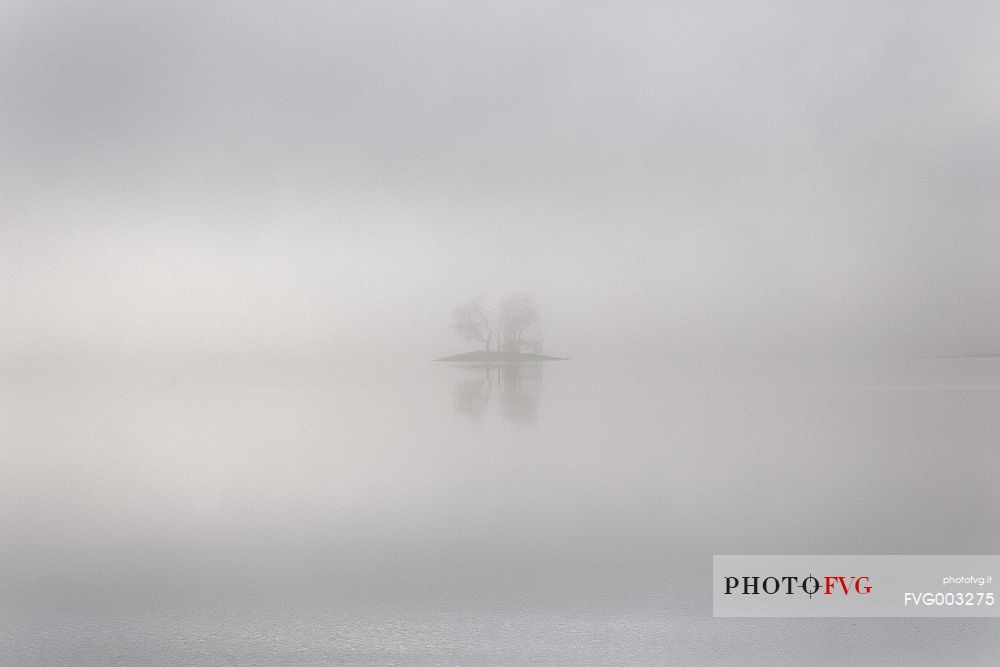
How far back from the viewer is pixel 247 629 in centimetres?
416

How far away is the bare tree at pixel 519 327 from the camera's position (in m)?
22.9

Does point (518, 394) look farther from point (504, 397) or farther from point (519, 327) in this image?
point (519, 327)

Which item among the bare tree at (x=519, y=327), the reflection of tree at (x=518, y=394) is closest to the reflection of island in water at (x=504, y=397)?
the reflection of tree at (x=518, y=394)

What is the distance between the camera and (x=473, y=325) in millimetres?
22969

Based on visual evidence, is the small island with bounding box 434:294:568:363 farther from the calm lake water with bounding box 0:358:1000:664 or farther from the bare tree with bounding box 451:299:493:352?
the calm lake water with bounding box 0:358:1000:664

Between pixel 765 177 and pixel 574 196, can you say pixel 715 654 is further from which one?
pixel 765 177

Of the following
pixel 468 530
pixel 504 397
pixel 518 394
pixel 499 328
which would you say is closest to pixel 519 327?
pixel 499 328

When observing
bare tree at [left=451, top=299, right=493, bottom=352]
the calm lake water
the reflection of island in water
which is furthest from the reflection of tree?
bare tree at [left=451, top=299, right=493, bottom=352]

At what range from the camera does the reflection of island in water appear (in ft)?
53.6

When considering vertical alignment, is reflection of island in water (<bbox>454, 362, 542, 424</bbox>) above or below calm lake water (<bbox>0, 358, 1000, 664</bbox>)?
above

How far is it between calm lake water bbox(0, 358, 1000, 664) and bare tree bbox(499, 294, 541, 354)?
6.83 meters

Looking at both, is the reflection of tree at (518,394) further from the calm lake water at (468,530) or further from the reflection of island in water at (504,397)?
the calm lake water at (468,530)

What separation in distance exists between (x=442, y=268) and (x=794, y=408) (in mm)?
11691

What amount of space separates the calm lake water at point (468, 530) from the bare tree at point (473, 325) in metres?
6.59
